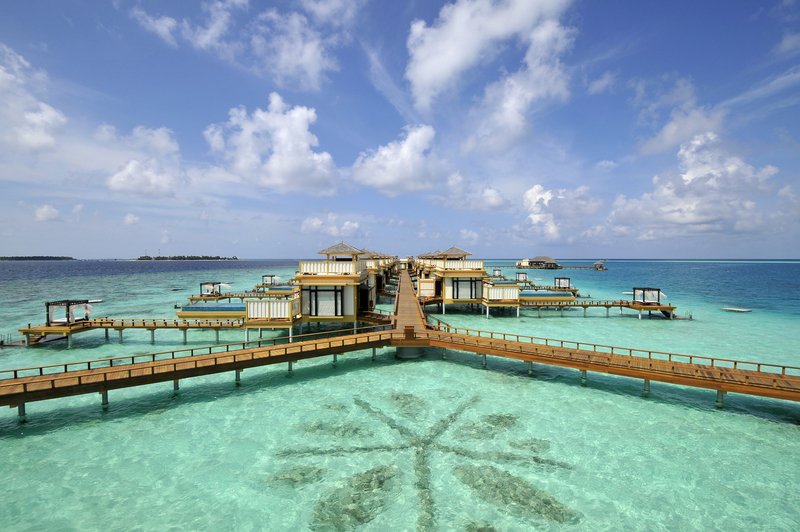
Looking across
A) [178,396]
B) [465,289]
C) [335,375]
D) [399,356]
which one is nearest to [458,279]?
[465,289]

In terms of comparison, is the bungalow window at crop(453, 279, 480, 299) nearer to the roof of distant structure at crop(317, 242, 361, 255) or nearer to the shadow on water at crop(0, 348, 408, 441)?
the shadow on water at crop(0, 348, 408, 441)

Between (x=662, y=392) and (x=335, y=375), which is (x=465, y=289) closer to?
(x=335, y=375)

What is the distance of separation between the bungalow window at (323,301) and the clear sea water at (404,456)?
5575 mm

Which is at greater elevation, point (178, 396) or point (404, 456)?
point (178, 396)

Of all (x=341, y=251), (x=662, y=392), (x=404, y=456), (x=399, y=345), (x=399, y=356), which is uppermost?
(x=341, y=251)

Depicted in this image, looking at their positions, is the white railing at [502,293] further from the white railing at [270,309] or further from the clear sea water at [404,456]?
the white railing at [270,309]

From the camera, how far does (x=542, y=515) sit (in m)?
10.6

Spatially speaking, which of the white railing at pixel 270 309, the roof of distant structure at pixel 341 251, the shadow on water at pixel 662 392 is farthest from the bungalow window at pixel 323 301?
the shadow on water at pixel 662 392

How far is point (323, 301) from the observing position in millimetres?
27484

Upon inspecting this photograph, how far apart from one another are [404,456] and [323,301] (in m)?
16.3

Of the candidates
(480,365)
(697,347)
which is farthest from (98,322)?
(697,347)

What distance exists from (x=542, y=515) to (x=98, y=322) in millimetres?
37640

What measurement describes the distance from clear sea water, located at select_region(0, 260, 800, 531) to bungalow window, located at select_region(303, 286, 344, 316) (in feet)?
18.3

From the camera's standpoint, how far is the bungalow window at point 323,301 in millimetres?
27391
